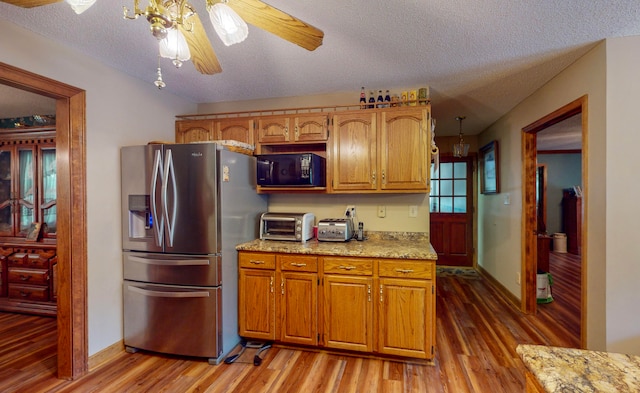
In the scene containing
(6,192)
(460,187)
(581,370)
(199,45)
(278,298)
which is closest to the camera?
(581,370)

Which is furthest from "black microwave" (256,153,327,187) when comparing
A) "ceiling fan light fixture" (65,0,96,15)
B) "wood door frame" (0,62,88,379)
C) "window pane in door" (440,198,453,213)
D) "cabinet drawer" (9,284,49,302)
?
"window pane in door" (440,198,453,213)

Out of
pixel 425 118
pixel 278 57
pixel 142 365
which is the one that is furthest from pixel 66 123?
pixel 425 118

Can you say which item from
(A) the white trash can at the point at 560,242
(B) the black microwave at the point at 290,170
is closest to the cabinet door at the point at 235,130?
(B) the black microwave at the point at 290,170

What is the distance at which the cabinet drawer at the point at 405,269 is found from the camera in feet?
7.20

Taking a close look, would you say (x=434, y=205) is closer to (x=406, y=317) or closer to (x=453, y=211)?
(x=453, y=211)

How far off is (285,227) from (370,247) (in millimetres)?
802

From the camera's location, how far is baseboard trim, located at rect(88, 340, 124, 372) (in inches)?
88.5

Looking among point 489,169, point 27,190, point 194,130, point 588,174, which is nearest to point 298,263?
point 194,130

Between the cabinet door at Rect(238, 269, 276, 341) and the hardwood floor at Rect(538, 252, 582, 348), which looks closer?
the cabinet door at Rect(238, 269, 276, 341)

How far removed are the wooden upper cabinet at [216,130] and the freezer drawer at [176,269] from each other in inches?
48.1

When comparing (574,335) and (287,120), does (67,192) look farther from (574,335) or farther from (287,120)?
(574,335)

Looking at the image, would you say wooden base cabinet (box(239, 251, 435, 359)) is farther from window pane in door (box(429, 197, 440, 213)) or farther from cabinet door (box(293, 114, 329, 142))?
window pane in door (box(429, 197, 440, 213))

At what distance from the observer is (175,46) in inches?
51.3

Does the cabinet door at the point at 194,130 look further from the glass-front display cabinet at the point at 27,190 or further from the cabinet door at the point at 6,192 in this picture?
the cabinet door at the point at 6,192
